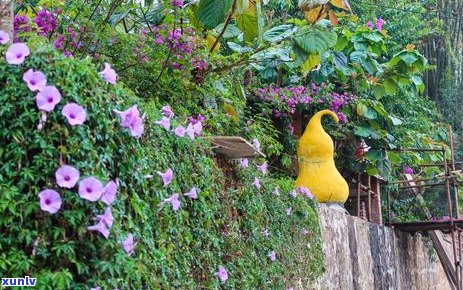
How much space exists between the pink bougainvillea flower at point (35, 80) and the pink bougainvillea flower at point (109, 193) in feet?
1.08

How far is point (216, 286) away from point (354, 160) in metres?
5.10

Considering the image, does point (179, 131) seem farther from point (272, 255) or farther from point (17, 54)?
point (272, 255)

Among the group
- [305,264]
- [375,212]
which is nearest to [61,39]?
[305,264]

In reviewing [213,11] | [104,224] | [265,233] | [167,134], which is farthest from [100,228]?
[265,233]

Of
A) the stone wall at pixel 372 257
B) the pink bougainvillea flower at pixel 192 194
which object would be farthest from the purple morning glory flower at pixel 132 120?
the stone wall at pixel 372 257

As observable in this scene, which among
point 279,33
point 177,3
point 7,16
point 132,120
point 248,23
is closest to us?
point 132,120

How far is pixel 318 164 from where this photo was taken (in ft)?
21.2

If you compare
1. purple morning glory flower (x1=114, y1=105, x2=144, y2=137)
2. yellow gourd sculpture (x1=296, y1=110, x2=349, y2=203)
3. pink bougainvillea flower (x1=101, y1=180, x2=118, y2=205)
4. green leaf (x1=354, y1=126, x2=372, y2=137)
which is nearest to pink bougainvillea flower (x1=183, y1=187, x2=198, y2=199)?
purple morning glory flower (x1=114, y1=105, x2=144, y2=137)

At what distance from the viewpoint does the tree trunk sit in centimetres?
243

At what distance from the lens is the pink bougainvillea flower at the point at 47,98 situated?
1863 millimetres

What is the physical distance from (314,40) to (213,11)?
886mm

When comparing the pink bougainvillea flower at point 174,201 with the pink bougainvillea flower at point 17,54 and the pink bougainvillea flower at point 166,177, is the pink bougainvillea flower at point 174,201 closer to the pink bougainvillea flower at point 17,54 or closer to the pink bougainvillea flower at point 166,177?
the pink bougainvillea flower at point 166,177

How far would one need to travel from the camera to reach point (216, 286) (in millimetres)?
2963

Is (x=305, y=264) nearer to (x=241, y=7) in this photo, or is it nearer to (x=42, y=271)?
(x=241, y=7)
